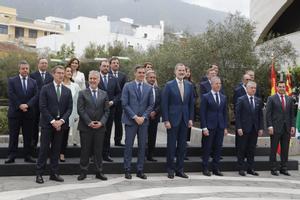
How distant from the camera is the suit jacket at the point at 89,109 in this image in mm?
7453

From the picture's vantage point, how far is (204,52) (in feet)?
50.3

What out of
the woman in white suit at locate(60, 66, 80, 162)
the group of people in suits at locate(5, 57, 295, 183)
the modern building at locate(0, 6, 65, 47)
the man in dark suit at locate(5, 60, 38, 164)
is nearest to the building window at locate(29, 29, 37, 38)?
the modern building at locate(0, 6, 65, 47)

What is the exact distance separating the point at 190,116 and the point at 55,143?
8.59ft

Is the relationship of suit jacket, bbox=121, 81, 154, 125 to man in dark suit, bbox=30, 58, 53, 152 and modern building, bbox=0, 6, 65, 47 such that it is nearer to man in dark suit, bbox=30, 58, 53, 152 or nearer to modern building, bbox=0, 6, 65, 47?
man in dark suit, bbox=30, 58, 53, 152

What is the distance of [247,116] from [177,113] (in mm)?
1623

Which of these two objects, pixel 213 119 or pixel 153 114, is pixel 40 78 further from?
pixel 213 119

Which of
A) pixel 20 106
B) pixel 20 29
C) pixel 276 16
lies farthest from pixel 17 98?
pixel 20 29

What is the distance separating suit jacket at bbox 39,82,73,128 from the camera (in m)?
7.23

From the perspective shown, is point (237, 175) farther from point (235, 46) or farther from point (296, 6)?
point (296, 6)

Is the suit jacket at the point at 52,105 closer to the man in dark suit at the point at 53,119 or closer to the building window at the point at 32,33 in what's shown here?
the man in dark suit at the point at 53,119

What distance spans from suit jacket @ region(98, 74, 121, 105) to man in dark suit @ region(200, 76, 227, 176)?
1.74m

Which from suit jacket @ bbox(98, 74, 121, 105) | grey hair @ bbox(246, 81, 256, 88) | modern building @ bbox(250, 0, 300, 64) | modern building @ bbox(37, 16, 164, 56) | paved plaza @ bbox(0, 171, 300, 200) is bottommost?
paved plaza @ bbox(0, 171, 300, 200)

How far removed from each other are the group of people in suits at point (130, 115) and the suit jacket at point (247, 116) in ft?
0.07

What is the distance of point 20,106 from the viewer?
7621 mm
